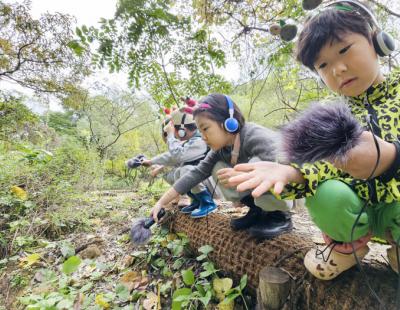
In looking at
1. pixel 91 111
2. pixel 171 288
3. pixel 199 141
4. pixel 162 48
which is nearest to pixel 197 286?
pixel 171 288

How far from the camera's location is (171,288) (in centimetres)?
139

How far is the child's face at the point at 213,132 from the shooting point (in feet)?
4.31

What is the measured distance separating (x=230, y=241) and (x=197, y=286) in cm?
29

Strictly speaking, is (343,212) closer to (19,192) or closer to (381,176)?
(381,176)

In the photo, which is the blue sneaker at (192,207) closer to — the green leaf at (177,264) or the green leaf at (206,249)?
the green leaf at (177,264)

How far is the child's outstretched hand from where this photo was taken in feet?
1.81

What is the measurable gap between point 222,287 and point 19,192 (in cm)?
260

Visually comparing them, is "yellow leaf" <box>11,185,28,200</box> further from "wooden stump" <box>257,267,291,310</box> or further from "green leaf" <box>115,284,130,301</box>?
"wooden stump" <box>257,267,291,310</box>

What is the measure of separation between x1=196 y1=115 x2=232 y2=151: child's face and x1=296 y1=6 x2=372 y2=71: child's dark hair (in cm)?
62

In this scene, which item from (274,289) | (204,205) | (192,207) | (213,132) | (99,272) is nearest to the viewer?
(274,289)

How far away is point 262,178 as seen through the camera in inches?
22.6

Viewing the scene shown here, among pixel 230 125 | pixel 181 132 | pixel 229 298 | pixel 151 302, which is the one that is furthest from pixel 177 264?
pixel 181 132

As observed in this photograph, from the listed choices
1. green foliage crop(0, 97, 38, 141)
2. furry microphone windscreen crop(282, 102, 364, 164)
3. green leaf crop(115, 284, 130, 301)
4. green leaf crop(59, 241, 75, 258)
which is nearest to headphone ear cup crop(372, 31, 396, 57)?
furry microphone windscreen crop(282, 102, 364, 164)

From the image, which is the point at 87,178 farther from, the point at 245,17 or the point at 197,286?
the point at 245,17
